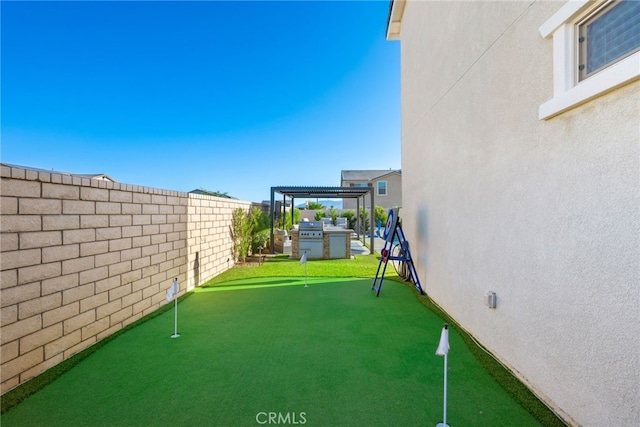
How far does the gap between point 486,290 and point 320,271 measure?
492 cm

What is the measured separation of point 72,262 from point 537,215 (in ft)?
15.7

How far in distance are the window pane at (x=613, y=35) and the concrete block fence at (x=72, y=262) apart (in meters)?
4.72

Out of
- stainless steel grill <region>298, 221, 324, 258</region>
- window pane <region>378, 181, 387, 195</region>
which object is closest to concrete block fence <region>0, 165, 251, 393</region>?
stainless steel grill <region>298, 221, 324, 258</region>

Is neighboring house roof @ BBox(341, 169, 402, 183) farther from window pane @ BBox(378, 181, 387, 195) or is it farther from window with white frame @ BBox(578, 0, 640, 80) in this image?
window with white frame @ BBox(578, 0, 640, 80)

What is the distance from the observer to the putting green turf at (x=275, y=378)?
1971 mm

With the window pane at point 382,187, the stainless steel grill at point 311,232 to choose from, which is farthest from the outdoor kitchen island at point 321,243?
the window pane at point 382,187

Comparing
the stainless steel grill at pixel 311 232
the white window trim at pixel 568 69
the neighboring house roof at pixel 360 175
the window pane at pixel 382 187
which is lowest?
the stainless steel grill at pixel 311 232

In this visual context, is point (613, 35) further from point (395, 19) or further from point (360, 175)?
point (360, 175)

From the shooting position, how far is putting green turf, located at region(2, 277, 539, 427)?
1971mm

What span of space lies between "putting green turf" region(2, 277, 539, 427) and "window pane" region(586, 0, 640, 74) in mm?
2612

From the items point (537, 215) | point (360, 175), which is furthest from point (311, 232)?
point (360, 175)

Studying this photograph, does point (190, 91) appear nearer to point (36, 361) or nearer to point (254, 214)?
Result: point (254, 214)

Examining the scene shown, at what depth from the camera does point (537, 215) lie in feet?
7.25

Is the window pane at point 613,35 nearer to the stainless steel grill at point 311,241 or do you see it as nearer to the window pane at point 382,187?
the stainless steel grill at point 311,241
